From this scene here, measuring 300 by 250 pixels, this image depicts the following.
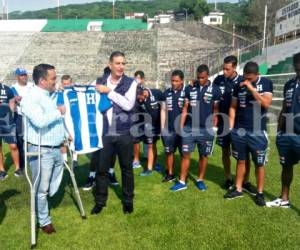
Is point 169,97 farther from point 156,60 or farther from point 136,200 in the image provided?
point 156,60

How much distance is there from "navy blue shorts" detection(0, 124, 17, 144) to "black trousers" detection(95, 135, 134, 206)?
274 centimetres

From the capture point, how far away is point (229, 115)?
5.60 m

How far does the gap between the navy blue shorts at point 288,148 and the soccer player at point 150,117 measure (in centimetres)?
255

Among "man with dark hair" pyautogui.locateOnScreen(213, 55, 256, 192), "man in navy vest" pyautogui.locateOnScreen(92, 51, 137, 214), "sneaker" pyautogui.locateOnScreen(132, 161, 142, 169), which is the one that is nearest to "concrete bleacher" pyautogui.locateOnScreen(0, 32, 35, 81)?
"sneaker" pyautogui.locateOnScreen(132, 161, 142, 169)

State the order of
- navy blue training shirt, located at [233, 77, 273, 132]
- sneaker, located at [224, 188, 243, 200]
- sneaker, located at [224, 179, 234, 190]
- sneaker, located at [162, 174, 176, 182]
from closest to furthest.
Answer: navy blue training shirt, located at [233, 77, 273, 132] < sneaker, located at [224, 188, 243, 200] < sneaker, located at [224, 179, 234, 190] < sneaker, located at [162, 174, 176, 182]

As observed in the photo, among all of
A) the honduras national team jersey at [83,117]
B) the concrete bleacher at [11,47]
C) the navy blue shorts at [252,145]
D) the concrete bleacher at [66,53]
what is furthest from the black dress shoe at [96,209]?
the concrete bleacher at [11,47]

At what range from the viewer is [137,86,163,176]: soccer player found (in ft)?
22.5

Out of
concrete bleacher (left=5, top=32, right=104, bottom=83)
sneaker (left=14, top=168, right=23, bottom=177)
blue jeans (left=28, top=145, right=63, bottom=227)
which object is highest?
concrete bleacher (left=5, top=32, right=104, bottom=83)

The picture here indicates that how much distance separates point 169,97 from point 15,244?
10.8ft

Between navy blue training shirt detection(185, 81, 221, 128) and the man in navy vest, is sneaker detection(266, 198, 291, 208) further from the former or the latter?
the man in navy vest

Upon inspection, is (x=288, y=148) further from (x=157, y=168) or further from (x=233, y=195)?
(x=157, y=168)

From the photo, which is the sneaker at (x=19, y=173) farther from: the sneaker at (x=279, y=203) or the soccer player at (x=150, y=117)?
the sneaker at (x=279, y=203)

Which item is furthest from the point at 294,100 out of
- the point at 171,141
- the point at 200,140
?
the point at 171,141

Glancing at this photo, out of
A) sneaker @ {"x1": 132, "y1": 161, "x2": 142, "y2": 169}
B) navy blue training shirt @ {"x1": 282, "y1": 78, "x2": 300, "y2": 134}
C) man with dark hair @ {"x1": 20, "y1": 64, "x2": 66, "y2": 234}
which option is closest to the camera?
man with dark hair @ {"x1": 20, "y1": 64, "x2": 66, "y2": 234}
